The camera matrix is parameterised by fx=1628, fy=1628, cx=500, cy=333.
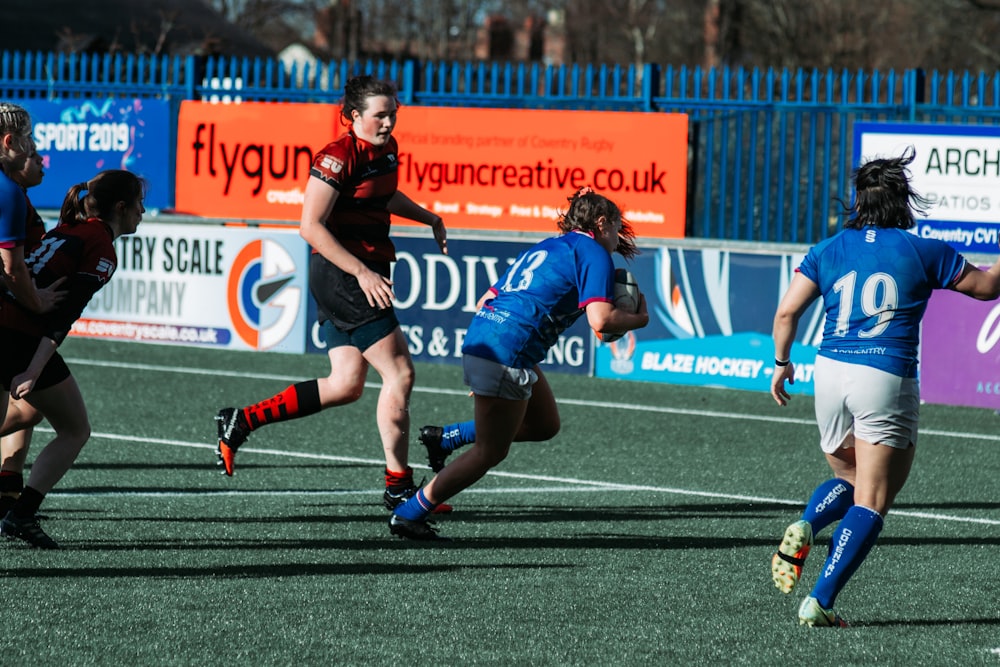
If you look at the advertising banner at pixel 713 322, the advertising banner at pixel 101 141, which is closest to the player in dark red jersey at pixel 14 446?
the advertising banner at pixel 713 322

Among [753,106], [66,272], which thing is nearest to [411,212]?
[66,272]

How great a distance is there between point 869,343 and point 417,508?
222 centimetres

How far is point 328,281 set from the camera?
7.23m

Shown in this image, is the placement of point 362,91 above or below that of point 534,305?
above

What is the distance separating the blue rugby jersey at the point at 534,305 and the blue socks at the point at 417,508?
2.17ft

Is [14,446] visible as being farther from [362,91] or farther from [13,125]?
[362,91]

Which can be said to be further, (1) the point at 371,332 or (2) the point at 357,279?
(1) the point at 371,332

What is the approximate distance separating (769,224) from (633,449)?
4.98 metres

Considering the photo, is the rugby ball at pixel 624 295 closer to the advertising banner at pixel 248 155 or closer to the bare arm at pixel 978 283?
the bare arm at pixel 978 283

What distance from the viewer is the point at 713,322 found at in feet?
42.3

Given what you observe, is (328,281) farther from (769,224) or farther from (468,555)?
(769,224)

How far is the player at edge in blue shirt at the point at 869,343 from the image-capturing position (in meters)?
5.30

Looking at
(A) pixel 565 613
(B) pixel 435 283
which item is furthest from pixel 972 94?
(A) pixel 565 613

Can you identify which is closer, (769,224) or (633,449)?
(633,449)
